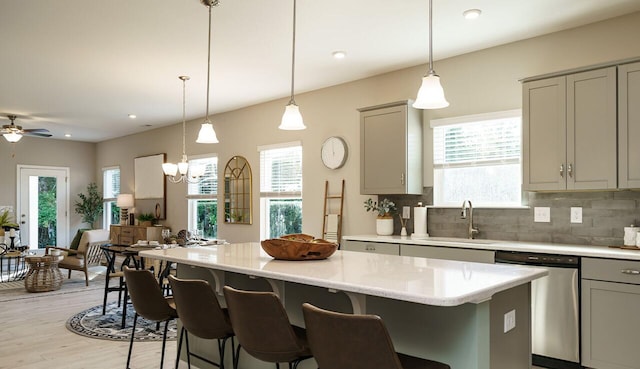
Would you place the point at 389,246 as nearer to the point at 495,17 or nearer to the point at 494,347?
the point at 495,17

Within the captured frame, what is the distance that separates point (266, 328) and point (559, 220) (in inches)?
116

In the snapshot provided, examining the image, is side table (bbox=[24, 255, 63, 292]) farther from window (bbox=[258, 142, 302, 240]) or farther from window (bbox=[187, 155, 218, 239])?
window (bbox=[258, 142, 302, 240])

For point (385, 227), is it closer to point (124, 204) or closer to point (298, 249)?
point (298, 249)

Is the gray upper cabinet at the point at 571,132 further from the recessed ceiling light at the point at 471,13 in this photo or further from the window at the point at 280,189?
the window at the point at 280,189

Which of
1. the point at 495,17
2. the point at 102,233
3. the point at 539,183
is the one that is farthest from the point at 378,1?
the point at 102,233

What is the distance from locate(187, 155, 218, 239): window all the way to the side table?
6.90ft

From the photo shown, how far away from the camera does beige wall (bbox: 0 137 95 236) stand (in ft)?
31.7

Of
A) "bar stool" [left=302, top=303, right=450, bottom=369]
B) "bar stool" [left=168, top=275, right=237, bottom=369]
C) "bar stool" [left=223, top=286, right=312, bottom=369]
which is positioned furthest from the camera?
"bar stool" [left=168, top=275, right=237, bottom=369]

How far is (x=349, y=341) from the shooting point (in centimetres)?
177

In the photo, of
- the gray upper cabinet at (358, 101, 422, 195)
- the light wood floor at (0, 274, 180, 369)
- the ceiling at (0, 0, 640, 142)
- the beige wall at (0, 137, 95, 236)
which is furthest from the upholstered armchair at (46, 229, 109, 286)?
the gray upper cabinet at (358, 101, 422, 195)

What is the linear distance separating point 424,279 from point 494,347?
421 mm

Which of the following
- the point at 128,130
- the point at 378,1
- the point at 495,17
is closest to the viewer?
the point at 378,1

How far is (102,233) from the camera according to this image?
7945mm

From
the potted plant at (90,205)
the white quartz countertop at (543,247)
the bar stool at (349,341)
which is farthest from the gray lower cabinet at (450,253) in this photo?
the potted plant at (90,205)
